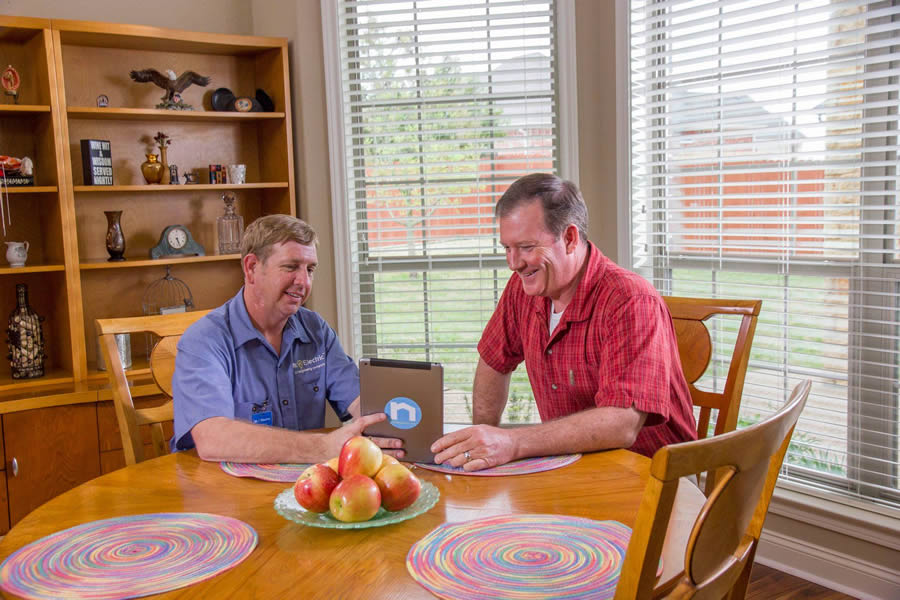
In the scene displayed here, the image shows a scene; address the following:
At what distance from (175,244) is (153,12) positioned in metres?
1.09

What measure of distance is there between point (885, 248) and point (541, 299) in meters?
1.23

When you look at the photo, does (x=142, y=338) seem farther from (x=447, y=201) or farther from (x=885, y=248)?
(x=885, y=248)

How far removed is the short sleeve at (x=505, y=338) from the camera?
2197 mm

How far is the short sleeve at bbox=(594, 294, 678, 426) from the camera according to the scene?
5.67 feet

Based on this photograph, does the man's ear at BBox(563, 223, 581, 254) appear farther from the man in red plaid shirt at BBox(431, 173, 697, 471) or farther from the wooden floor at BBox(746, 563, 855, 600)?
the wooden floor at BBox(746, 563, 855, 600)

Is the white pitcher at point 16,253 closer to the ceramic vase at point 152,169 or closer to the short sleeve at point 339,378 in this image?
the ceramic vase at point 152,169

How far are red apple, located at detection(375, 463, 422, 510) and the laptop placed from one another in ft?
0.71

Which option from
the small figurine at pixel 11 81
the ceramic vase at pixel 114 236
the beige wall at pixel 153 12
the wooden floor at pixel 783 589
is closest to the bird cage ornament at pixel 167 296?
the ceramic vase at pixel 114 236

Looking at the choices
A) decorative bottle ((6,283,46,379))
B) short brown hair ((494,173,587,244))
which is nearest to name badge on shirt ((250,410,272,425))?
short brown hair ((494,173,587,244))

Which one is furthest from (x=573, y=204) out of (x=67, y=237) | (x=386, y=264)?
(x=67, y=237)

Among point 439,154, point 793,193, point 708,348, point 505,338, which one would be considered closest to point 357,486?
point 505,338

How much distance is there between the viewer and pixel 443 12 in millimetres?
3332

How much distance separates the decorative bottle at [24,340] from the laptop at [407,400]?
2129mm

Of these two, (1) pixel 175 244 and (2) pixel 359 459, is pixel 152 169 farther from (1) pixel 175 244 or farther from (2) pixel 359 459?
(2) pixel 359 459
